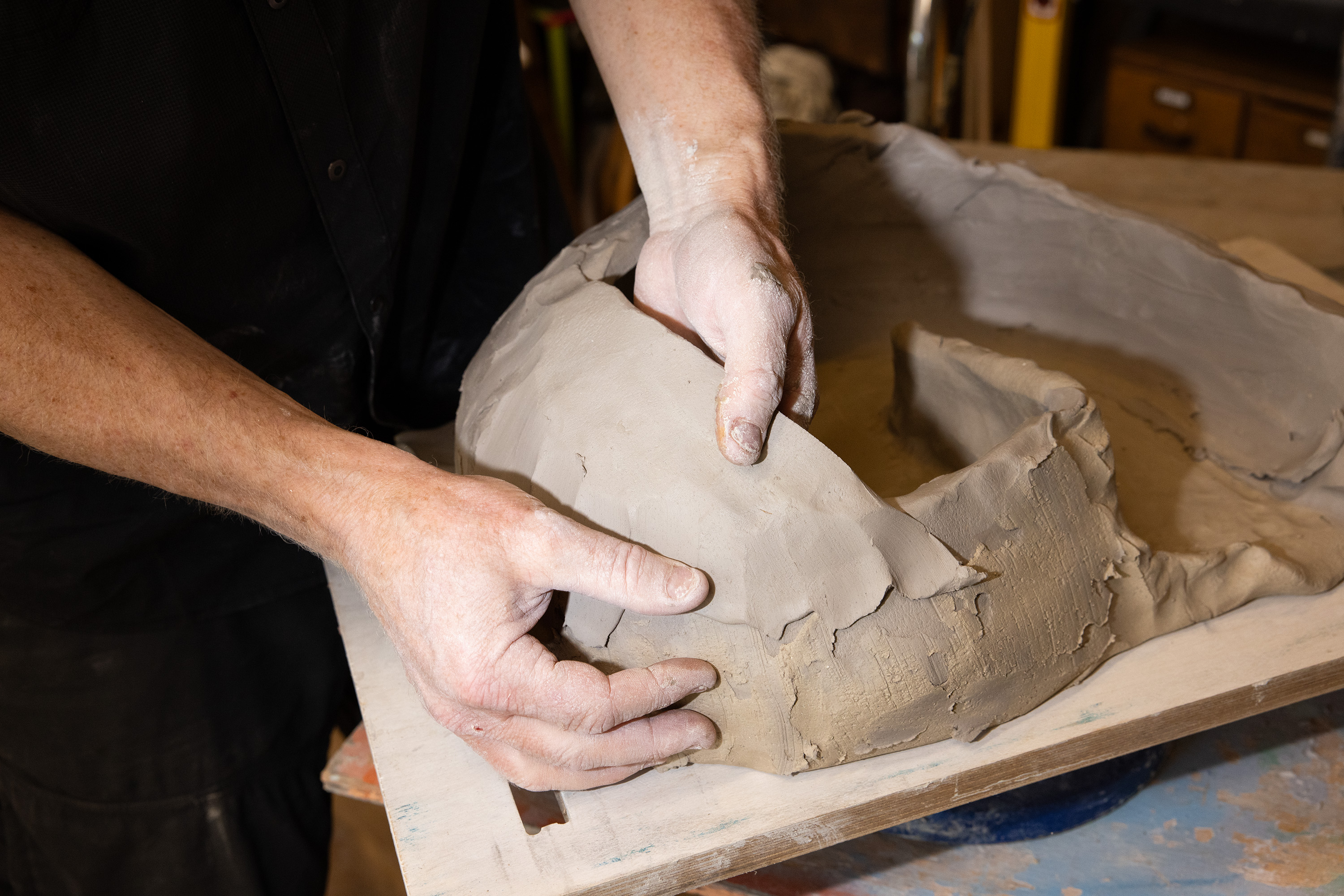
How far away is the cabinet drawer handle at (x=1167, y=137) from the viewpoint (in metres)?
3.42

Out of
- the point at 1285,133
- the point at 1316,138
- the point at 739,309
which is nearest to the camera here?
the point at 739,309

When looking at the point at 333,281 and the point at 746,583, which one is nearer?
the point at 746,583

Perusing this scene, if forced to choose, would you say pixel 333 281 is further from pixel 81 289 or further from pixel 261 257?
pixel 81 289

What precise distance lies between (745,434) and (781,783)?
0.38 meters

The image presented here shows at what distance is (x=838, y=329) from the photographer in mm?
1782

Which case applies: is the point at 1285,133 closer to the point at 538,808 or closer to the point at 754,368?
the point at 754,368

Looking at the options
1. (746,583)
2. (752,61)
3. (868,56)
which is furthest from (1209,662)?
(868,56)

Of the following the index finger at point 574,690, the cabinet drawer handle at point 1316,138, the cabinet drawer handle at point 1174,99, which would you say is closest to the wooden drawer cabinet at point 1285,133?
the cabinet drawer handle at point 1316,138

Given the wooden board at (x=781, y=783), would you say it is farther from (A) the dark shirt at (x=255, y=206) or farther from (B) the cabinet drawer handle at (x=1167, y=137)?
(B) the cabinet drawer handle at (x=1167, y=137)

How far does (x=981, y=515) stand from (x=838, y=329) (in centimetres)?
71

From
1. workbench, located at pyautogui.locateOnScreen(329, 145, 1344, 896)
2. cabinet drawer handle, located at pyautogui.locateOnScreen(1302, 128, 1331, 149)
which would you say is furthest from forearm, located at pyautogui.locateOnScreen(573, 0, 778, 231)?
cabinet drawer handle, located at pyautogui.locateOnScreen(1302, 128, 1331, 149)

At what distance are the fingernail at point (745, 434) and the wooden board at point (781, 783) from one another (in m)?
0.36

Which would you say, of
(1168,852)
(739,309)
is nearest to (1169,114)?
(1168,852)

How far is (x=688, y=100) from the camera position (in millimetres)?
1334
